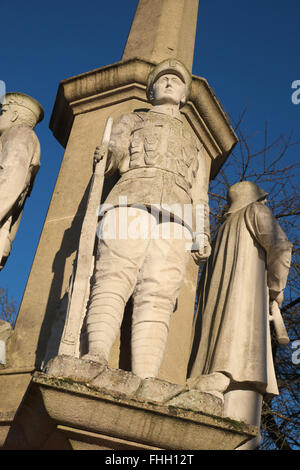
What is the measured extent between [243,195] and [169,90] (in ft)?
3.83

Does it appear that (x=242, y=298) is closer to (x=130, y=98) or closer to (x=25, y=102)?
(x=130, y=98)

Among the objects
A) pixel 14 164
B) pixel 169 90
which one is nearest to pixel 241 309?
pixel 169 90

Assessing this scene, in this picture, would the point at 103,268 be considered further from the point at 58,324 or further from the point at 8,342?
the point at 8,342

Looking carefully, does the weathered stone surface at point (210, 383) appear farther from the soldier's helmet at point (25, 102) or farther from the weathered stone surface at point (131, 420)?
the soldier's helmet at point (25, 102)

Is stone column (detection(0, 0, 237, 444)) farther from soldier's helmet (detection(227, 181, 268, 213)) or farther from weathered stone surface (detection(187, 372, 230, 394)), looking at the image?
soldier's helmet (detection(227, 181, 268, 213))

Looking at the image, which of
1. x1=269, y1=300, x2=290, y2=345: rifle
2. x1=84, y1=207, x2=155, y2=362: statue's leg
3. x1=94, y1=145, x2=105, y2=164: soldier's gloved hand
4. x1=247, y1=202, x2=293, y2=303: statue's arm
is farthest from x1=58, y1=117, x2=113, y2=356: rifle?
x1=269, y1=300, x2=290, y2=345: rifle

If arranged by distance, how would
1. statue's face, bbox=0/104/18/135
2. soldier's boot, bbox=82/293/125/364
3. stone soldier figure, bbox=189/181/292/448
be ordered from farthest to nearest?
1. statue's face, bbox=0/104/18/135
2. stone soldier figure, bbox=189/181/292/448
3. soldier's boot, bbox=82/293/125/364

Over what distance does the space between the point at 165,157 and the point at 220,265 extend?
1.05 m

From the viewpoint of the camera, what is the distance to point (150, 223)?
4.63 m

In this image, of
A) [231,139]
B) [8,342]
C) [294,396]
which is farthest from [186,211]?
[294,396]

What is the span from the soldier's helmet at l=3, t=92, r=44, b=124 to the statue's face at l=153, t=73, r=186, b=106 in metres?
1.29

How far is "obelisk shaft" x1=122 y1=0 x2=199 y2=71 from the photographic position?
690 centimetres

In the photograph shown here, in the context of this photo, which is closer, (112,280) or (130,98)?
(112,280)
